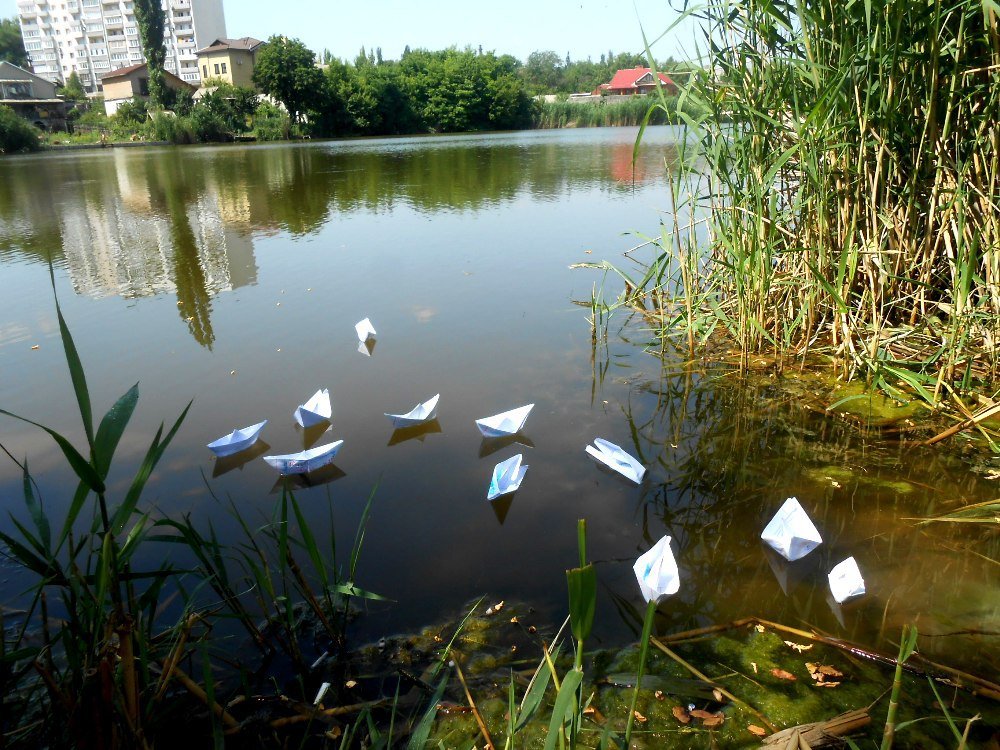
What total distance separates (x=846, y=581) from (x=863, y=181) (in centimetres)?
175

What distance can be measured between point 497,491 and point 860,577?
3.28ft

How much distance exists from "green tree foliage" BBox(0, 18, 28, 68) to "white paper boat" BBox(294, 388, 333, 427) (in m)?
98.3

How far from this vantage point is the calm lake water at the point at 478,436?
5.58 feet

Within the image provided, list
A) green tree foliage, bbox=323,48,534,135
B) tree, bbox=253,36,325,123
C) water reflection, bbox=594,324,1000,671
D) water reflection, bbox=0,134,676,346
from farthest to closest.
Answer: green tree foliage, bbox=323,48,534,135, tree, bbox=253,36,325,123, water reflection, bbox=0,134,676,346, water reflection, bbox=594,324,1000,671

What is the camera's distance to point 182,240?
253 inches

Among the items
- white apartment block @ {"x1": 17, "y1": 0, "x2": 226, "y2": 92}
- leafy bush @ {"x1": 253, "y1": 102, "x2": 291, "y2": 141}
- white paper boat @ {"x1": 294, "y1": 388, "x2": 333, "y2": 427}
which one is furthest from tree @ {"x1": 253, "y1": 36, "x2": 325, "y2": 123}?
white paper boat @ {"x1": 294, "y1": 388, "x2": 333, "y2": 427}

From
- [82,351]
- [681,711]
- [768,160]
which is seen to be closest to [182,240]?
[82,351]

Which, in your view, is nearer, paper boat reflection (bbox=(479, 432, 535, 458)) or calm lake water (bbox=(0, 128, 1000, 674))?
calm lake water (bbox=(0, 128, 1000, 674))

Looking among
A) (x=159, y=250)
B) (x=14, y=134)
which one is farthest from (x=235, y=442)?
(x=14, y=134)

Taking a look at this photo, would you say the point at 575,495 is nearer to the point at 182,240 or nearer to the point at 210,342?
the point at 210,342

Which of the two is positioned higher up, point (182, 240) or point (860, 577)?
point (182, 240)

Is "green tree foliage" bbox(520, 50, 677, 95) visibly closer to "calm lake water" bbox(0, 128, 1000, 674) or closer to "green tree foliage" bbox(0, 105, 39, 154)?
"green tree foliage" bbox(0, 105, 39, 154)

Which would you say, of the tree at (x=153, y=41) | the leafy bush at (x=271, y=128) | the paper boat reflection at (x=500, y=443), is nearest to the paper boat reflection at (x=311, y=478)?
the paper boat reflection at (x=500, y=443)

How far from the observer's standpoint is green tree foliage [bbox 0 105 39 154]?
23.5m
